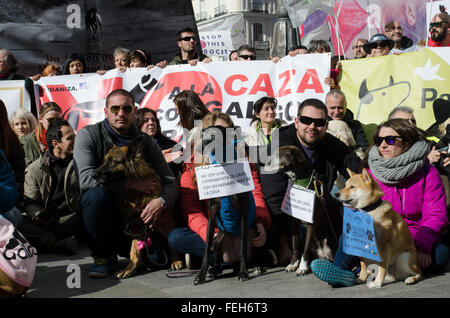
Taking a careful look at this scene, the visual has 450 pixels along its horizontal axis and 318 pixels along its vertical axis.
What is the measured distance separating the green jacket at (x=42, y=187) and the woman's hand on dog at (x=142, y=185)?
1384 mm

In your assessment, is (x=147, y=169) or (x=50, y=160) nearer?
(x=147, y=169)

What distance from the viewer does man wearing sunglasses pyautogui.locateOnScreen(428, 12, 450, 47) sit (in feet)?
24.5

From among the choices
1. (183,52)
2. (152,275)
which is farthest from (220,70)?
(152,275)

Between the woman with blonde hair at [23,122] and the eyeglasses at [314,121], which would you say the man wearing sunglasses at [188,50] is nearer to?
the woman with blonde hair at [23,122]

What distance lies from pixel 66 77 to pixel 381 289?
5.89 meters

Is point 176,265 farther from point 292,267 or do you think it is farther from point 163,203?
point 292,267

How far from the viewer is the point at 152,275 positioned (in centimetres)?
440

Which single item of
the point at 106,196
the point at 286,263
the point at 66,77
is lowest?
the point at 286,263

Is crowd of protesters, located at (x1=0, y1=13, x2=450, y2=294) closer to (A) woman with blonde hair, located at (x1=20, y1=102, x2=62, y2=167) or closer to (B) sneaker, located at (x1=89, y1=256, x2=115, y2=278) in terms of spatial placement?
(B) sneaker, located at (x1=89, y1=256, x2=115, y2=278)

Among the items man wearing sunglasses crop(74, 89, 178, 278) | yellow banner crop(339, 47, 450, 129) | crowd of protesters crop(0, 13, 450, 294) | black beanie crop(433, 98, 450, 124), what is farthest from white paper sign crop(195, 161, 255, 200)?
yellow banner crop(339, 47, 450, 129)

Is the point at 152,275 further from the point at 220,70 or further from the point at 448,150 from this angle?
the point at 220,70

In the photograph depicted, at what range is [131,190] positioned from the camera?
4.40 meters

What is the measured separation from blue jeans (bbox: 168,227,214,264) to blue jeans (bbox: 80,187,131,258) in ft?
1.57

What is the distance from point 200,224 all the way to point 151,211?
44 centimetres
